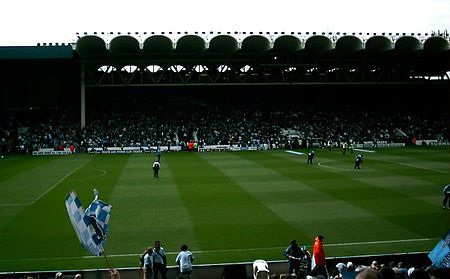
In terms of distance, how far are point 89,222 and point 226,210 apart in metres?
12.5

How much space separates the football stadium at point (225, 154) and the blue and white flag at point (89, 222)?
0.04m

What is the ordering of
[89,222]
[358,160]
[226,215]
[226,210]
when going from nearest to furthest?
[89,222] → [226,215] → [226,210] → [358,160]

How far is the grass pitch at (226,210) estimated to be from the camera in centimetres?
1733

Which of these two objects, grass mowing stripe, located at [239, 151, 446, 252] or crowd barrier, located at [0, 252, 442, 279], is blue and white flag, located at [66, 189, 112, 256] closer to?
crowd barrier, located at [0, 252, 442, 279]

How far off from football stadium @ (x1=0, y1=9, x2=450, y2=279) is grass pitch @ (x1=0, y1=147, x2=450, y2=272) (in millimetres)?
120

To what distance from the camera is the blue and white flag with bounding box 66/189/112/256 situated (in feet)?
35.7

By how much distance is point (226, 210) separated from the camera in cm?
2334

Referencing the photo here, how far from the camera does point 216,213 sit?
22.7m

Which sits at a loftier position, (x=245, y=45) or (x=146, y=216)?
(x=245, y=45)

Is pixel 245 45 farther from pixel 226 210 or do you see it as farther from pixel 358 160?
pixel 226 210

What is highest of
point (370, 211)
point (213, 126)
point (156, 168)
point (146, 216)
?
point (213, 126)

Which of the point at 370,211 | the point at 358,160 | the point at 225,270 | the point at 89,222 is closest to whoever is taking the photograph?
the point at 89,222

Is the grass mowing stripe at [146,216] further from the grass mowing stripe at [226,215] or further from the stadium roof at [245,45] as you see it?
the stadium roof at [245,45]

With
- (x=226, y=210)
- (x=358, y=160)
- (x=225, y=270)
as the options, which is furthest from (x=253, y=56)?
(x=225, y=270)
